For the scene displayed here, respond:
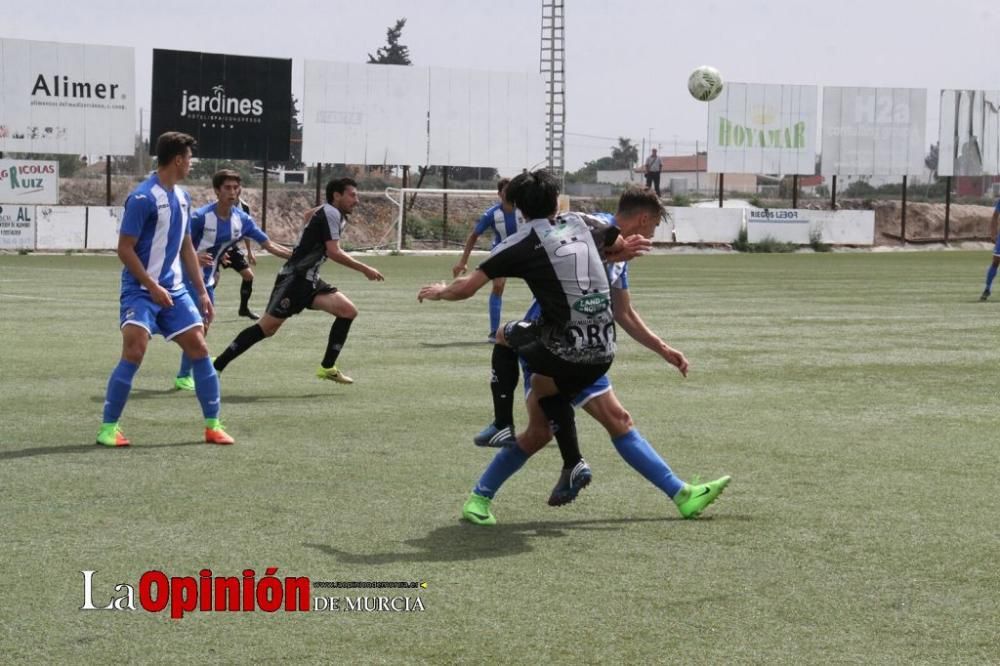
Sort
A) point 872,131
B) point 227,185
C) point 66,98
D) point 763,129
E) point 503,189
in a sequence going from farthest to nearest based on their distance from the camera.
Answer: point 872,131, point 763,129, point 66,98, point 227,185, point 503,189

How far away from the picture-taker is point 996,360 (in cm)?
1470

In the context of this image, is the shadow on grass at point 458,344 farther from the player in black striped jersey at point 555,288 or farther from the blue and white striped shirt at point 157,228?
the player in black striped jersey at point 555,288

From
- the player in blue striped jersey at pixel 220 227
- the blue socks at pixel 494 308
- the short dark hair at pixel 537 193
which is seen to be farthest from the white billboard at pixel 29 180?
the short dark hair at pixel 537 193

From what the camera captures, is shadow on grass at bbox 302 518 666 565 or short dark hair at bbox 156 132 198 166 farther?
short dark hair at bbox 156 132 198 166

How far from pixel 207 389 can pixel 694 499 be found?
368 cm

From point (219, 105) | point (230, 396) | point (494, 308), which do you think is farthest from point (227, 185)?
point (219, 105)

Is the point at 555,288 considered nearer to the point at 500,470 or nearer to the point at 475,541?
the point at 500,470

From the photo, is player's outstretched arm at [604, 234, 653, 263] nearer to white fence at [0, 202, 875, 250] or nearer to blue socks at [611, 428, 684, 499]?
blue socks at [611, 428, 684, 499]

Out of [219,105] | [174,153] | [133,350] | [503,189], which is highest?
[219,105]

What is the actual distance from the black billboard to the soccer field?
3202 centimetres

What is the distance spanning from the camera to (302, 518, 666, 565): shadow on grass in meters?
6.25

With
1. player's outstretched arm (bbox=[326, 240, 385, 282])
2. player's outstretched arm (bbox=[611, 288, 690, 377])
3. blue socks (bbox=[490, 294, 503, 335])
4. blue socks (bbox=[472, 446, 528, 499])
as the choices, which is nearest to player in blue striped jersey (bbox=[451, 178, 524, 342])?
blue socks (bbox=[490, 294, 503, 335])

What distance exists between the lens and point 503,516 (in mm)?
7184

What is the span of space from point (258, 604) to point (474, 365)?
8714mm
